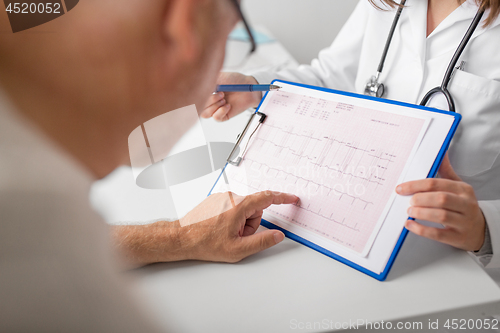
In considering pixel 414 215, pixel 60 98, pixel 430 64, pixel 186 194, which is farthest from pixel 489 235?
pixel 60 98

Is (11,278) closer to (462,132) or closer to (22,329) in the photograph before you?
(22,329)

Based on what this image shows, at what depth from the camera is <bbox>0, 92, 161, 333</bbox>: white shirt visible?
0.68 feet

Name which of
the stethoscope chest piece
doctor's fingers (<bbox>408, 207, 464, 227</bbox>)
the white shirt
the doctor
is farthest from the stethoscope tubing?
the white shirt

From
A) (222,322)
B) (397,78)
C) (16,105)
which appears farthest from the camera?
(397,78)

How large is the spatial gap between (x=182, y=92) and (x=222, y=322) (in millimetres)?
292

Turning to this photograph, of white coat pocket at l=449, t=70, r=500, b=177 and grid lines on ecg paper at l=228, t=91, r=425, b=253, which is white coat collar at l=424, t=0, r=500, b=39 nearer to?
white coat pocket at l=449, t=70, r=500, b=177

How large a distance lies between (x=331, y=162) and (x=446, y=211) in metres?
0.18

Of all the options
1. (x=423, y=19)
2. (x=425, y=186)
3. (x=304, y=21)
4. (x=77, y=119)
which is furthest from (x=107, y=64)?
(x=304, y=21)

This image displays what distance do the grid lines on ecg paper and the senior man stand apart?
1.04ft

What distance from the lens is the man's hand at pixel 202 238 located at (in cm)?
45

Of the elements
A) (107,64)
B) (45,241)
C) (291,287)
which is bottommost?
(291,287)

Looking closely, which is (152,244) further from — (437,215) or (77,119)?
(437,215)

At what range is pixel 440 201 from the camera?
1.41ft

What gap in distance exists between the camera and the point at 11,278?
0.21 meters
